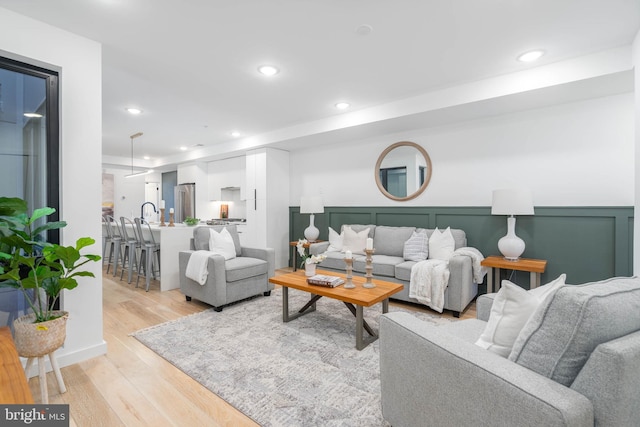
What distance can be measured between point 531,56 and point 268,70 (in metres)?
2.49

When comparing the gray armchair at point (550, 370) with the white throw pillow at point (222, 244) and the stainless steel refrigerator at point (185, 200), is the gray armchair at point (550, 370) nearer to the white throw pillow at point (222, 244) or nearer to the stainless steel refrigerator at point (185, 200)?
the white throw pillow at point (222, 244)

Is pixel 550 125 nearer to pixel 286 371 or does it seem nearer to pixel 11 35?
pixel 286 371

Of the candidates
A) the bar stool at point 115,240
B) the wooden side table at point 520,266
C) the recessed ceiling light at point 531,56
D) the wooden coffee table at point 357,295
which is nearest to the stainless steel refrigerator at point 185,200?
the bar stool at point 115,240

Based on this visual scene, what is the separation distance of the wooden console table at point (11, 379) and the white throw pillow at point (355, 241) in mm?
3618

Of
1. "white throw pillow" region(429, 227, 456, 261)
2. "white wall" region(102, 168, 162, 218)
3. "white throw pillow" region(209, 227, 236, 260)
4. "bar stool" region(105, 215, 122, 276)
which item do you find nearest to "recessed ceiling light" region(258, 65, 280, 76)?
"white throw pillow" region(209, 227, 236, 260)

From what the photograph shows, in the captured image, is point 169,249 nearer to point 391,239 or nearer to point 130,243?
point 130,243

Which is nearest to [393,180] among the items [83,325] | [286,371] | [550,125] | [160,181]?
[550,125]

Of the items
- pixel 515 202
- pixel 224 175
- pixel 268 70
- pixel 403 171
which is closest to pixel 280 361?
pixel 268 70

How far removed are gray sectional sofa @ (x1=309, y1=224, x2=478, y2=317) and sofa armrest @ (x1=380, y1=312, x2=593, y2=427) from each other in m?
2.00

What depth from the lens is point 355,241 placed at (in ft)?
14.9

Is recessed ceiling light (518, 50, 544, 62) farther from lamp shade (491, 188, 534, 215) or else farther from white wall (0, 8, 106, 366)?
white wall (0, 8, 106, 366)

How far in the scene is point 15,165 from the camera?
2.21 m

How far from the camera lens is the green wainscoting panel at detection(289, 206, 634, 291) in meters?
3.15

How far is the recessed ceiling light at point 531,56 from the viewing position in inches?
108
